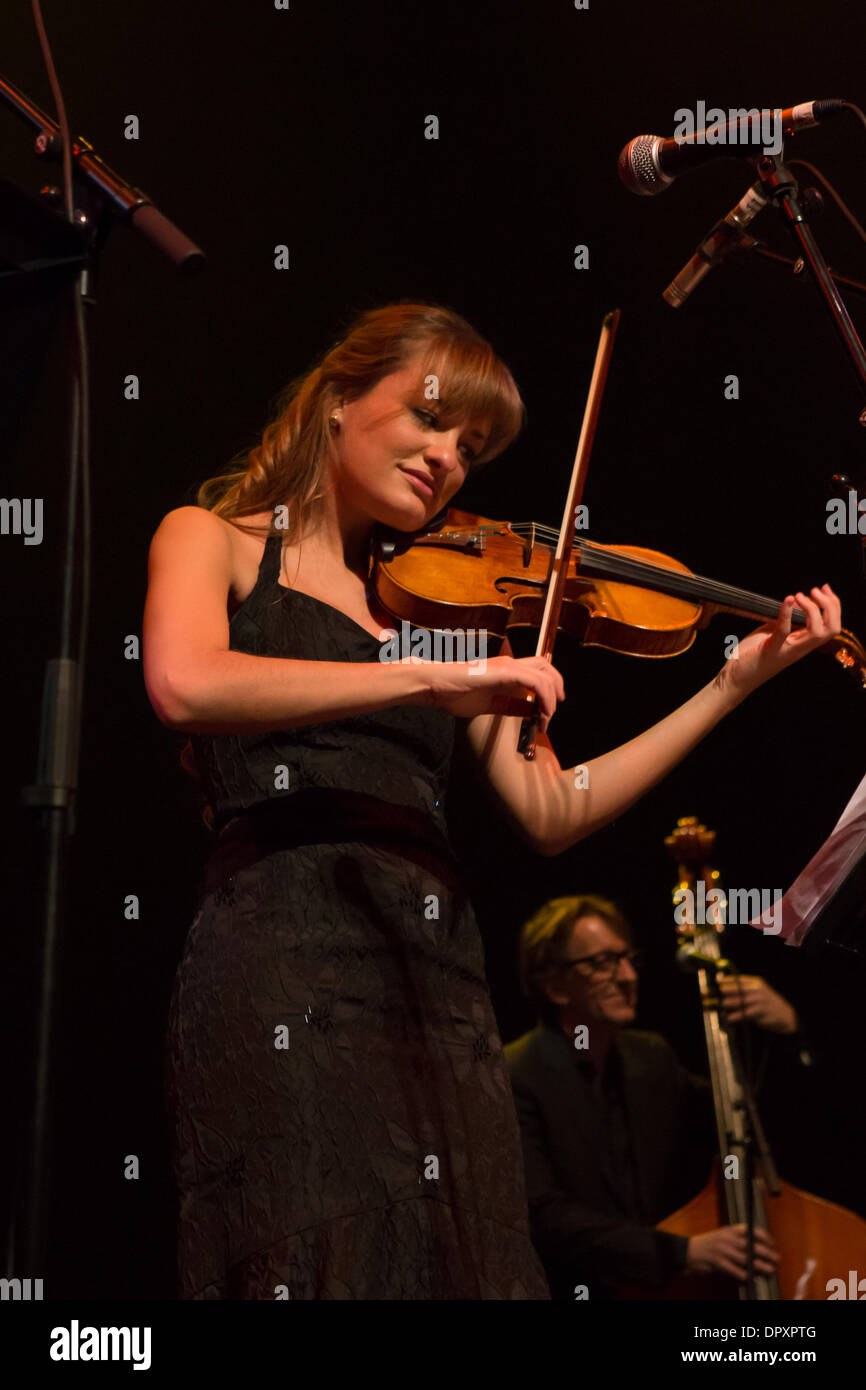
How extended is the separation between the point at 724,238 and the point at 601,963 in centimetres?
183

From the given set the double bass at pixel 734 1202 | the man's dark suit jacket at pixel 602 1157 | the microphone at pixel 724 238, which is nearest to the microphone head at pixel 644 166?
the microphone at pixel 724 238

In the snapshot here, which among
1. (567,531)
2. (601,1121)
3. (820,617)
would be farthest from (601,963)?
(567,531)

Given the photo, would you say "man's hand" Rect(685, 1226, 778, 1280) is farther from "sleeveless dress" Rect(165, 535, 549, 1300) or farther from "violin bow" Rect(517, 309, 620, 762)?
"violin bow" Rect(517, 309, 620, 762)

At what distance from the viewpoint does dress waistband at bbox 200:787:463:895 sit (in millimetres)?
1526

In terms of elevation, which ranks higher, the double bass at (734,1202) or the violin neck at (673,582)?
the violin neck at (673,582)

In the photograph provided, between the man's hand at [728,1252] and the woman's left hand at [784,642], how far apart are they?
1286 millimetres

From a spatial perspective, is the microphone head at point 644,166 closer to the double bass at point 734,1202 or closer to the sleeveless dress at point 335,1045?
the sleeveless dress at point 335,1045

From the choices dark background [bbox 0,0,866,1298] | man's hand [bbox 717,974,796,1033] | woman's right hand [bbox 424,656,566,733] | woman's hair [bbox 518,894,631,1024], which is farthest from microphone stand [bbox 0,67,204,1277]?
woman's hair [bbox 518,894,631,1024]

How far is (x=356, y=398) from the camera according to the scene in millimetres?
1831

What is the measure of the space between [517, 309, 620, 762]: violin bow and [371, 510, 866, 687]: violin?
109 millimetres

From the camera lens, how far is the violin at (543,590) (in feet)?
5.79

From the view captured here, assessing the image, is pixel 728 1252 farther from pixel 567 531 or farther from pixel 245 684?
pixel 245 684
